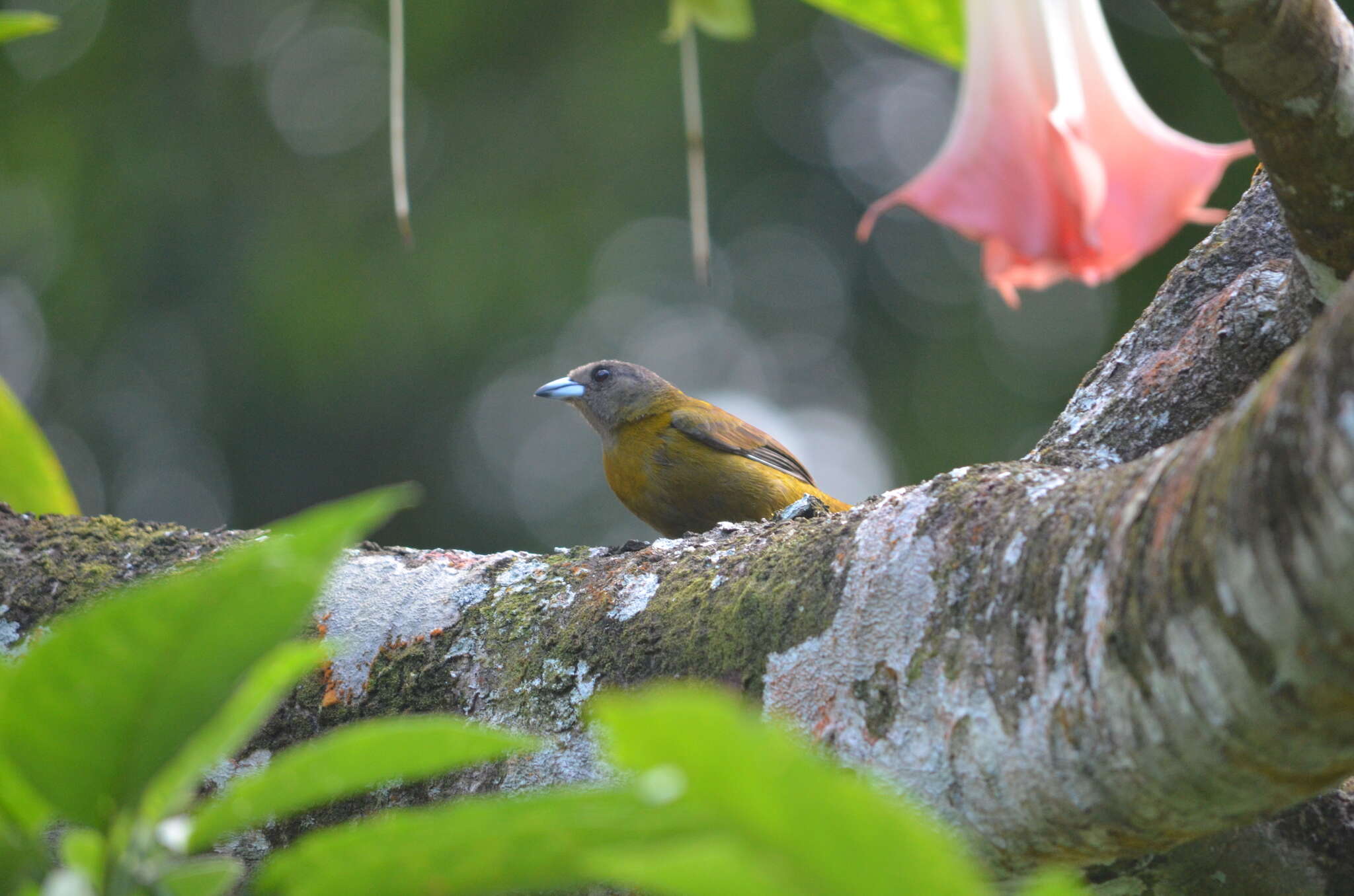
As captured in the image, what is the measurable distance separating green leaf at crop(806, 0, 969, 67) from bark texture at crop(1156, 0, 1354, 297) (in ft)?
0.69

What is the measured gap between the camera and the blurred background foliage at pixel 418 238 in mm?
8422

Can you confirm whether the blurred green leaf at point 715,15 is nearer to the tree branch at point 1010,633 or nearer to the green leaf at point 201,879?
the tree branch at point 1010,633

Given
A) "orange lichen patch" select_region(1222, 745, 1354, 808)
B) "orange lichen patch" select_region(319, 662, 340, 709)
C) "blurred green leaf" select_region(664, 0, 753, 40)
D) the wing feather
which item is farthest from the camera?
the wing feather

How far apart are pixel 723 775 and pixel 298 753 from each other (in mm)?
243

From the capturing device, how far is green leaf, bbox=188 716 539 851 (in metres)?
0.55

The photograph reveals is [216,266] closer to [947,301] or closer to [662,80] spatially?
[662,80]

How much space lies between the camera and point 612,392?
5172 mm

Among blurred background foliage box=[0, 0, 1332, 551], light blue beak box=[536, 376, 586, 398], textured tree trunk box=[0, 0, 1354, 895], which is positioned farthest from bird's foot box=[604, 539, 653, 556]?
blurred background foliage box=[0, 0, 1332, 551]

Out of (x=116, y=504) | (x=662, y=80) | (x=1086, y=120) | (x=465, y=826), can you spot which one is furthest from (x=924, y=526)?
(x=116, y=504)

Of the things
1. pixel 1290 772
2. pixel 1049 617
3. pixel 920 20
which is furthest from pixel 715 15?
pixel 1290 772

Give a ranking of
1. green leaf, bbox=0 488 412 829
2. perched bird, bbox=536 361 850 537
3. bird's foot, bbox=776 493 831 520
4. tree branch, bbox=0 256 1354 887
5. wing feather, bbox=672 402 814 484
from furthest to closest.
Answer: wing feather, bbox=672 402 814 484 → perched bird, bbox=536 361 850 537 → bird's foot, bbox=776 493 831 520 → tree branch, bbox=0 256 1354 887 → green leaf, bbox=0 488 412 829

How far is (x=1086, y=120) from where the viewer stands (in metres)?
0.85

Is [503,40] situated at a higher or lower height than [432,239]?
higher

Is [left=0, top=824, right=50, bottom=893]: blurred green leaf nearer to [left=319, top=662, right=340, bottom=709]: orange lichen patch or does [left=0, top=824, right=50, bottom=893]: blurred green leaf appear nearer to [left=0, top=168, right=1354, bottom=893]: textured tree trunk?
[left=0, top=168, right=1354, bottom=893]: textured tree trunk
